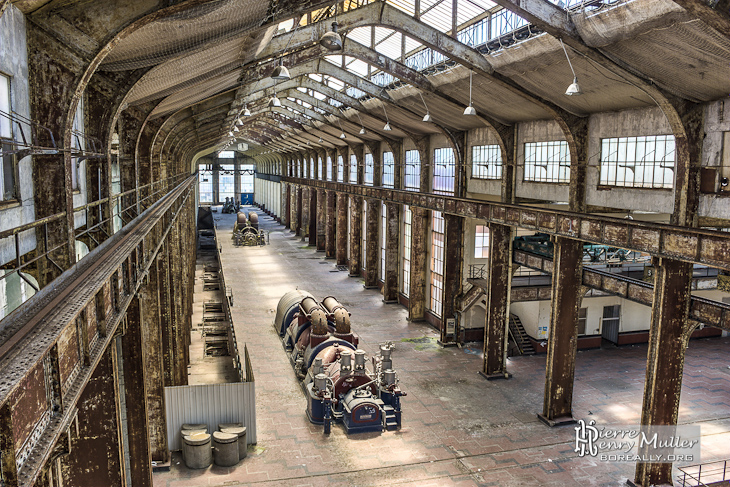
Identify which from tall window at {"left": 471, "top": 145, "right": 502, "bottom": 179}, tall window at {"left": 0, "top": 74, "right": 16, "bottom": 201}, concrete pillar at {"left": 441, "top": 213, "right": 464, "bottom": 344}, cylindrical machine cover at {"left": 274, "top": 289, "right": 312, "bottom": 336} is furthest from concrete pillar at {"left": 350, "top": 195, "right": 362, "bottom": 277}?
tall window at {"left": 0, "top": 74, "right": 16, "bottom": 201}

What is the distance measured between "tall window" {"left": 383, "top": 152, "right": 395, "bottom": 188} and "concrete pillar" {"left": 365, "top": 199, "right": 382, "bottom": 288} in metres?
1.33

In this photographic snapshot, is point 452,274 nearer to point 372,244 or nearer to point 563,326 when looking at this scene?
point 563,326

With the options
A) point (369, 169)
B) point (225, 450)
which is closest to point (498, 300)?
point (225, 450)

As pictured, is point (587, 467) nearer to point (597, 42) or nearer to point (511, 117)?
point (597, 42)

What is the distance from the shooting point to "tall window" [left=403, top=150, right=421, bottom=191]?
91.2 ft

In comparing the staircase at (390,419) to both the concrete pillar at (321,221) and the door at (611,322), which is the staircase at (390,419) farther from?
the concrete pillar at (321,221)

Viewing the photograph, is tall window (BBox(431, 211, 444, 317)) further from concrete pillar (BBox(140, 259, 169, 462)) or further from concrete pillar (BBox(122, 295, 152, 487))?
concrete pillar (BBox(122, 295, 152, 487))

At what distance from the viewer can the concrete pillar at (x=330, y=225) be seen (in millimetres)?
40553

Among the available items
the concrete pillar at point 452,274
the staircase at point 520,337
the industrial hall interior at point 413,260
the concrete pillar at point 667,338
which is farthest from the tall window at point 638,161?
the staircase at point 520,337

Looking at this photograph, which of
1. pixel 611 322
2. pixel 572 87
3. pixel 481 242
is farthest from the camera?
pixel 611 322

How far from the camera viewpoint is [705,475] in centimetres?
1332

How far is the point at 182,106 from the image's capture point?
17828 mm

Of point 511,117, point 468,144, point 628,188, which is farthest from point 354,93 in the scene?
point 628,188

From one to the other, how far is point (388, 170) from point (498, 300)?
587 inches
